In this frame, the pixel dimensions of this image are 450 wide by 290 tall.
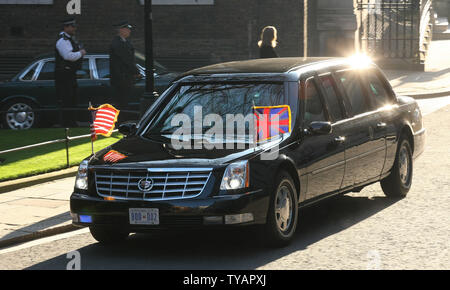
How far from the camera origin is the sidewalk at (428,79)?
80.4 ft

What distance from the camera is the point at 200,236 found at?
29.5ft

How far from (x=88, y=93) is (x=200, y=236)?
32.4ft

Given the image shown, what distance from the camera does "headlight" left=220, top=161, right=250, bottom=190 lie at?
7746 mm

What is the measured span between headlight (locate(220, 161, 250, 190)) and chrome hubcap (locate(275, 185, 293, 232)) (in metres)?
0.43

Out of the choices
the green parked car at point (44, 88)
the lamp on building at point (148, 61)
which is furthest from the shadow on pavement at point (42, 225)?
the green parked car at point (44, 88)

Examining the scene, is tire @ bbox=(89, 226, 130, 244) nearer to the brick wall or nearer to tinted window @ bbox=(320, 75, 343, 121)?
tinted window @ bbox=(320, 75, 343, 121)

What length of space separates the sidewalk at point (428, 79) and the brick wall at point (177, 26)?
11.0ft

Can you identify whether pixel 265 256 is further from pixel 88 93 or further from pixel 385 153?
pixel 88 93

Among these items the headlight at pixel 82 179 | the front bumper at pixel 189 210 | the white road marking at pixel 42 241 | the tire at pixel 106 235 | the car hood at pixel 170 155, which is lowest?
the white road marking at pixel 42 241

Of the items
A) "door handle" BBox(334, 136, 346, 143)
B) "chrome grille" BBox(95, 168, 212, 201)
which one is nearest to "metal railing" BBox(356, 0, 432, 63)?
"door handle" BBox(334, 136, 346, 143)

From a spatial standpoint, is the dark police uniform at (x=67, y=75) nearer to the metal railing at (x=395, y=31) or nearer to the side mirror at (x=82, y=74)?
the side mirror at (x=82, y=74)

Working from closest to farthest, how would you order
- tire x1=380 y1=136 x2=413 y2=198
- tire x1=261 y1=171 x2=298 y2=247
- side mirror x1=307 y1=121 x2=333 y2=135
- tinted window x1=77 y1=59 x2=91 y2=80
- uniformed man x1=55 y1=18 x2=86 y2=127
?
tire x1=261 y1=171 x2=298 y2=247 < side mirror x1=307 y1=121 x2=333 y2=135 < tire x1=380 y1=136 x2=413 y2=198 < uniformed man x1=55 y1=18 x2=86 y2=127 < tinted window x1=77 y1=59 x2=91 y2=80

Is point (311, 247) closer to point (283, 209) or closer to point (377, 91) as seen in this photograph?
point (283, 209)

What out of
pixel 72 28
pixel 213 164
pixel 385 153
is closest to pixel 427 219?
pixel 385 153
